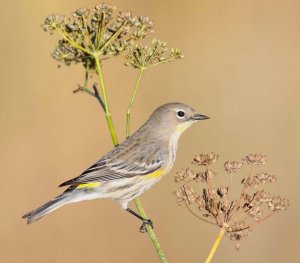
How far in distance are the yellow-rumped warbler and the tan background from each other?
3763 millimetres

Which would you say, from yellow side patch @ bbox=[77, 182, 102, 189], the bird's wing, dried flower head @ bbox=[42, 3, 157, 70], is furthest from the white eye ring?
dried flower head @ bbox=[42, 3, 157, 70]

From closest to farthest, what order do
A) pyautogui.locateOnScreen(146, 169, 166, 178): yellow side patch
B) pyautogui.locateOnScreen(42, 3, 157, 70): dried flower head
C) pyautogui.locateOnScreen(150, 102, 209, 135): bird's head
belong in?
pyautogui.locateOnScreen(42, 3, 157, 70): dried flower head → pyautogui.locateOnScreen(146, 169, 166, 178): yellow side patch → pyautogui.locateOnScreen(150, 102, 209, 135): bird's head

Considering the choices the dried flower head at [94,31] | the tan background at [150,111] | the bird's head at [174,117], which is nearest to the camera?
the dried flower head at [94,31]

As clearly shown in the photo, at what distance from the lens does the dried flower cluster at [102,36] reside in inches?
186

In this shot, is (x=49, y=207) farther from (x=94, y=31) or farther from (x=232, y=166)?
(x=232, y=166)

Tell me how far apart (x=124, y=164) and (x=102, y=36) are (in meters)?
1.55

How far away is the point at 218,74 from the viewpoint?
1227cm

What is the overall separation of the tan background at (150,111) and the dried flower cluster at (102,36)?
5.34 meters

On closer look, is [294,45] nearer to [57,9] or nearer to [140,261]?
[57,9]

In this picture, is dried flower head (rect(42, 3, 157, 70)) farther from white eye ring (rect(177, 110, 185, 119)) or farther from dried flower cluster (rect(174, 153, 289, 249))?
white eye ring (rect(177, 110, 185, 119))

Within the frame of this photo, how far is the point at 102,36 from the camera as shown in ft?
15.5

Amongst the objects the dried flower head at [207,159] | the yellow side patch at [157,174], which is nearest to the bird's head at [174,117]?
the yellow side patch at [157,174]

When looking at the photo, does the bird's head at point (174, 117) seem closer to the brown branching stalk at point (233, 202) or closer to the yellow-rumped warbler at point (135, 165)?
the yellow-rumped warbler at point (135, 165)

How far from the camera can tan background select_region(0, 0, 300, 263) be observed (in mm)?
9969
